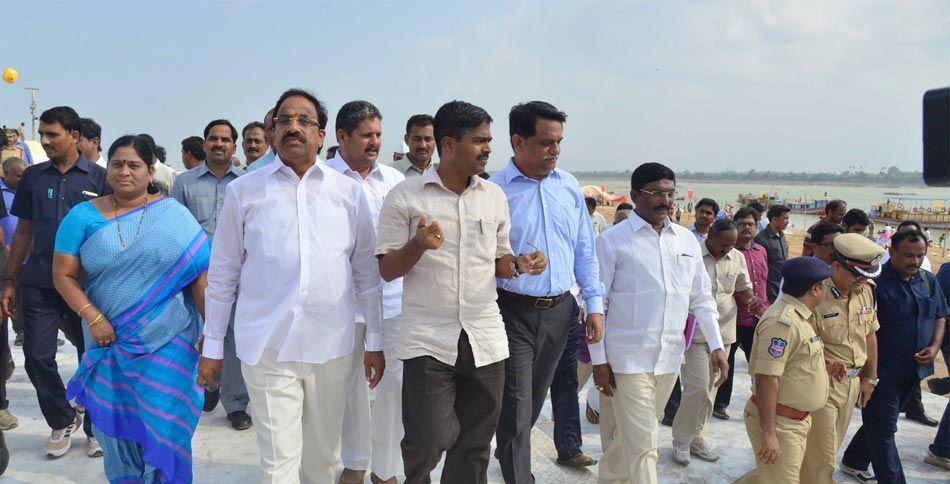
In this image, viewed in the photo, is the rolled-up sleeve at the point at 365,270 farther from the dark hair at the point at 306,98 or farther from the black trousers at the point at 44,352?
the black trousers at the point at 44,352

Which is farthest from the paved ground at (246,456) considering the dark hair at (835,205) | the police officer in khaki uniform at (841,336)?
the dark hair at (835,205)

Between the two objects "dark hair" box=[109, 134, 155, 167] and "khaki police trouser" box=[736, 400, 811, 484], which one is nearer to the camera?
"dark hair" box=[109, 134, 155, 167]

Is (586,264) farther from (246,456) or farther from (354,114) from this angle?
(246,456)

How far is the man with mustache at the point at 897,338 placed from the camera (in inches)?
151

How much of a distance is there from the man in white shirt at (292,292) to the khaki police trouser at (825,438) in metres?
2.67

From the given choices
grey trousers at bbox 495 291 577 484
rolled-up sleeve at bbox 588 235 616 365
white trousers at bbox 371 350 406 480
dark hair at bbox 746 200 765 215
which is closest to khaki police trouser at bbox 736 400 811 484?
rolled-up sleeve at bbox 588 235 616 365

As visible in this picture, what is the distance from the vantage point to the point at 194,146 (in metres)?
6.05

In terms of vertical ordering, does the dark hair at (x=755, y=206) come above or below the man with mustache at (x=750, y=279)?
above

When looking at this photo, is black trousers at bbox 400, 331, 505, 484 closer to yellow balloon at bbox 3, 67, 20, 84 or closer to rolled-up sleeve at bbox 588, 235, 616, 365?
rolled-up sleeve at bbox 588, 235, 616, 365

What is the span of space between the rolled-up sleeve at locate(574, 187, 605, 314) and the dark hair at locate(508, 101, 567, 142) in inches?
22.4

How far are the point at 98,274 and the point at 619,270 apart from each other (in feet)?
9.01

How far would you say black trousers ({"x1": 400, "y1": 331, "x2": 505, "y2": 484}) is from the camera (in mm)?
2410

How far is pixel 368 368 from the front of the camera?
8.75 ft

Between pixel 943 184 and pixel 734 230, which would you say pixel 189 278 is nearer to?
pixel 943 184
